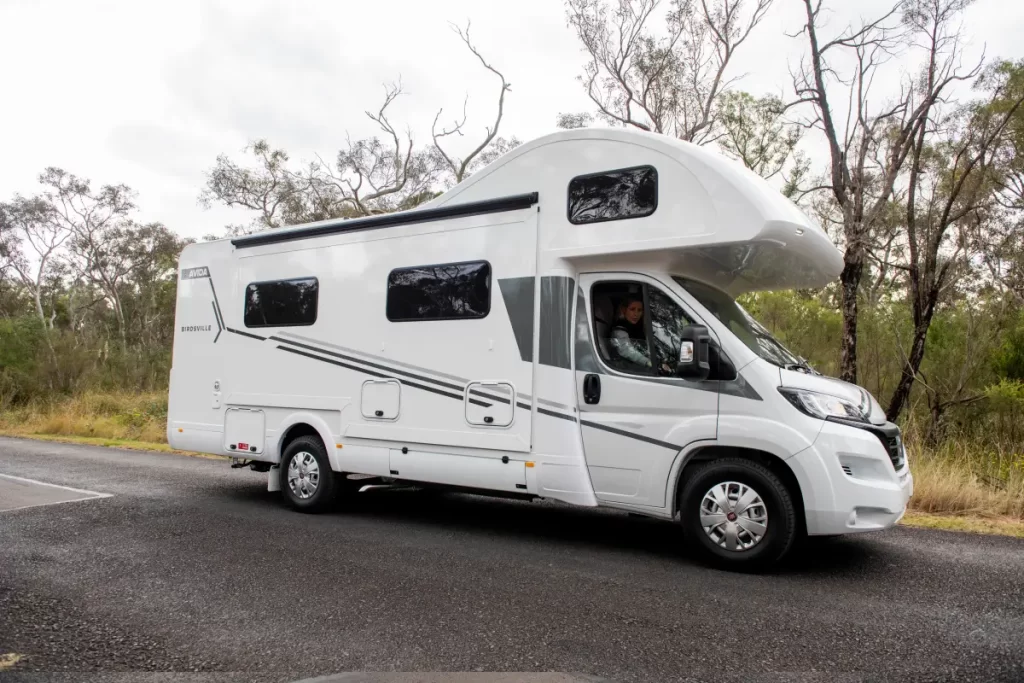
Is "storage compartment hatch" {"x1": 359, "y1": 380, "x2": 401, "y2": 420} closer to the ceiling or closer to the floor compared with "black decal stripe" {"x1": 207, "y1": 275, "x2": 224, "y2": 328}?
closer to the floor

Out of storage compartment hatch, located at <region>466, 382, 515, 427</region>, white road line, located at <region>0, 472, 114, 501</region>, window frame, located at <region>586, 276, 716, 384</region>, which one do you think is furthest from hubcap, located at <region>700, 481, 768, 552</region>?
white road line, located at <region>0, 472, 114, 501</region>

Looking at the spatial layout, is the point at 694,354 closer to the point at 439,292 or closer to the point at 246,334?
the point at 439,292

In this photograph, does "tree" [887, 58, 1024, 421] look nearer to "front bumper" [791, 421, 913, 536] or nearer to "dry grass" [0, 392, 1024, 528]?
"dry grass" [0, 392, 1024, 528]

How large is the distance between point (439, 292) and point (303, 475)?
96.9 inches

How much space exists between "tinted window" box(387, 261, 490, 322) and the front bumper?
2.87 meters

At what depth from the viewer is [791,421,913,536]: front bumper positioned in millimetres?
5133

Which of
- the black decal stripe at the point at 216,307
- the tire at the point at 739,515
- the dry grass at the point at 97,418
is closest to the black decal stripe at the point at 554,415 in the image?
the tire at the point at 739,515

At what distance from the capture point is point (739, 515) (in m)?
5.42

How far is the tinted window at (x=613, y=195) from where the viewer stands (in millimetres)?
5930

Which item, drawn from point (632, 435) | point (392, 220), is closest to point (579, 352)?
point (632, 435)

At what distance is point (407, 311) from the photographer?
23.1 feet

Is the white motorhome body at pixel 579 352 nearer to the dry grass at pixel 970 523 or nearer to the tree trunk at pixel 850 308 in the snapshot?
the dry grass at pixel 970 523

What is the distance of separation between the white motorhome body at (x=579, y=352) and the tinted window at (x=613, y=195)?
0.05ft

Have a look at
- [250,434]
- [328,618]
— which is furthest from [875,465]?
[250,434]
